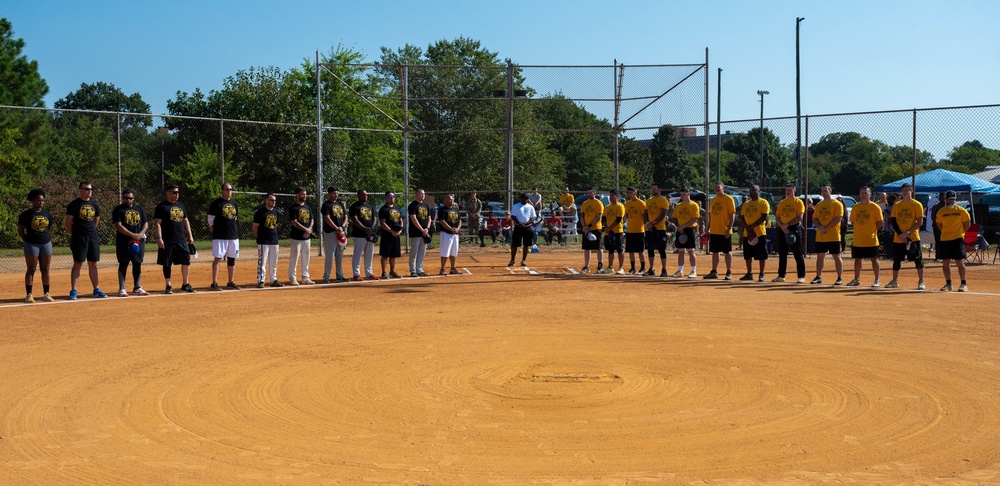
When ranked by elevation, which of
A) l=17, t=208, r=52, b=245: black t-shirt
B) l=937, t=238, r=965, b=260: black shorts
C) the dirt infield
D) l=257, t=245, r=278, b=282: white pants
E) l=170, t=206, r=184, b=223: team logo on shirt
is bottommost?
the dirt infield

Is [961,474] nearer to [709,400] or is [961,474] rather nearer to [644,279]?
[709,400]

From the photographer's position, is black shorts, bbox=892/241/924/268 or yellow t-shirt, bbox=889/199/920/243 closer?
yellow t-shirt, bbox=889/199/920/243

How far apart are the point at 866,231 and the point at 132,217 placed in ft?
45.2

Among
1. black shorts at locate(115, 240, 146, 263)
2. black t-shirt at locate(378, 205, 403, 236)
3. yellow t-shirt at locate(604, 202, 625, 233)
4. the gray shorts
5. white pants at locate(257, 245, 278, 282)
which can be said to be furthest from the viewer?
yellow t-shirt at locate(604, 202, 625, 233)

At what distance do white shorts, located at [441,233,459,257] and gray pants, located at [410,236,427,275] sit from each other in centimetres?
55

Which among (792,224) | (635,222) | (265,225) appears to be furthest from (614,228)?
(265,225)

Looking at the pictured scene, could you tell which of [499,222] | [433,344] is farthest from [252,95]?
[433,344]

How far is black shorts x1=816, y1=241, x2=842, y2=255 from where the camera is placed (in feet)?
54.6

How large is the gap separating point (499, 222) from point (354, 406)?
24979 mm

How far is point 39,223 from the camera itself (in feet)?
46.4

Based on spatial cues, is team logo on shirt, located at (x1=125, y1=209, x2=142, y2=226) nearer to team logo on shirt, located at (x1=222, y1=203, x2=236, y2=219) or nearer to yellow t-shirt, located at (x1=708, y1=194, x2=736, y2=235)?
team logo on shirt, located at (x1=222, y1=203, x2=236, y2=219)

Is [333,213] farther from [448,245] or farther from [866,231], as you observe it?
[866,231]

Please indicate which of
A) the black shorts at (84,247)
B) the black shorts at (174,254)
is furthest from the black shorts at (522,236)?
the black shorts at (84,247)

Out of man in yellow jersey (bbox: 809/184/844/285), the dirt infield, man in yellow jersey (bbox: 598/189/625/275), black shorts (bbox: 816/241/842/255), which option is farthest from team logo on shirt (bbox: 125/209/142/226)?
black shorts (bbox: 816/241/842/255)
